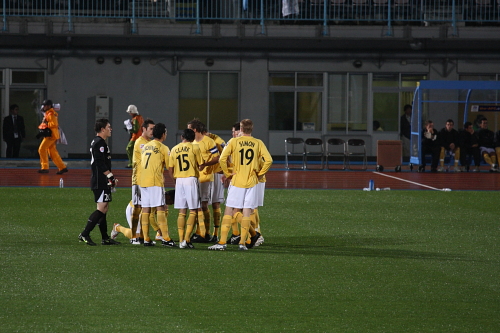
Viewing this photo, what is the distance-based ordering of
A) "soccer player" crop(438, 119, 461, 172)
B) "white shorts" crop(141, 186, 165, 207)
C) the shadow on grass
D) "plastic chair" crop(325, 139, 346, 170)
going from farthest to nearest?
"plastic chair" crop(325, 139, 346, 170) < "soccer player" crop(438, 119, 461, 172) < "white shorts" crop(141, 186, 165, 207) < the shadow on grass

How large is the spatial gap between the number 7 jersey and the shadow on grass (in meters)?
1.05

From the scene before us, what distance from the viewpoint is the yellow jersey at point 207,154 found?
1187 centimetres

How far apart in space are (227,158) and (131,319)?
4204 mm

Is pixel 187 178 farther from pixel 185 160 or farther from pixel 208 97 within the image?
pixel 208 97

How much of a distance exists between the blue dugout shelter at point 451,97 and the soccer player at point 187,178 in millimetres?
15870

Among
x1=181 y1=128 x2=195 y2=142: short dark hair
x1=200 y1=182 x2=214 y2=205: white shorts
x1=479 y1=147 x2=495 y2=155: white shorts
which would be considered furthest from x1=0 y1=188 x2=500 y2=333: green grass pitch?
x1=479 y1=147 x2=495 y2=155: white shorts

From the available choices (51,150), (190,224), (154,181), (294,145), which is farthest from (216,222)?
(294,145)

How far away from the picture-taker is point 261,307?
773cm

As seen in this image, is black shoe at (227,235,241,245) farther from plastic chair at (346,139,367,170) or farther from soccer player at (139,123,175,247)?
plastic chair at (346,139,367,170)

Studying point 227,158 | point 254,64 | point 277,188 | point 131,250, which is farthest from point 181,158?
point 254,64

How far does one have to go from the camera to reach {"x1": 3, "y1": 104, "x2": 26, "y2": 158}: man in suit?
96.7 feet

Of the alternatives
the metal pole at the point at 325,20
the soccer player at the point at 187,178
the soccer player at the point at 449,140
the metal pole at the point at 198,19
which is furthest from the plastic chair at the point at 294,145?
the soccer player at the point at 187,178

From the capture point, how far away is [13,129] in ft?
97.5

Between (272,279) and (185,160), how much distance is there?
9.15 feet
